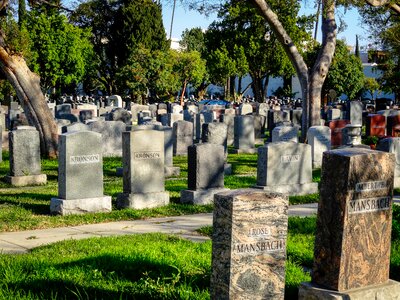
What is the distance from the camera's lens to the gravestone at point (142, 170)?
1309 cm

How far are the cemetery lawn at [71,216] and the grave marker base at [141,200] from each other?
0.18m

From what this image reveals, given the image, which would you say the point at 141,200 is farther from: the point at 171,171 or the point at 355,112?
the point at 355,112

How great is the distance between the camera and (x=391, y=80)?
48.9 metres

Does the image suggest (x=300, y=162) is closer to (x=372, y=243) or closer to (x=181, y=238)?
(x=181, y=238)

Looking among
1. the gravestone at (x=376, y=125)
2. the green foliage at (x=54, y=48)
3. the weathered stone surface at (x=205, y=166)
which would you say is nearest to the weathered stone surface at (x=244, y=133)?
the gravestone at (x=376, y=125)

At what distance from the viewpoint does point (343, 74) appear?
62781 mm

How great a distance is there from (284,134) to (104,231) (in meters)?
9.95

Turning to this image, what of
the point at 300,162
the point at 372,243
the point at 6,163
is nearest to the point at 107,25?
the point at 6,163

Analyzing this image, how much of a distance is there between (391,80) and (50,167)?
3491 centimetres

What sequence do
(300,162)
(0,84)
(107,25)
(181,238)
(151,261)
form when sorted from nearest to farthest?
(151,261) < (181,238) < (300,162) < (0,84) < (107,25)

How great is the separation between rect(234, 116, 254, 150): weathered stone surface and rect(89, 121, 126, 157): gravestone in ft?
13.1

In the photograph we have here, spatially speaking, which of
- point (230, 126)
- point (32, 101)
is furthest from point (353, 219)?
point (230, 126)

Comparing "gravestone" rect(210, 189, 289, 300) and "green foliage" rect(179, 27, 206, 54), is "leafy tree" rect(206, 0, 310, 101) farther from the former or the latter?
"gravestone" rect(210, 189, 289, 300)

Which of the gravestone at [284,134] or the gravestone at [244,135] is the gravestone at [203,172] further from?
the gravestone at [244,135]
